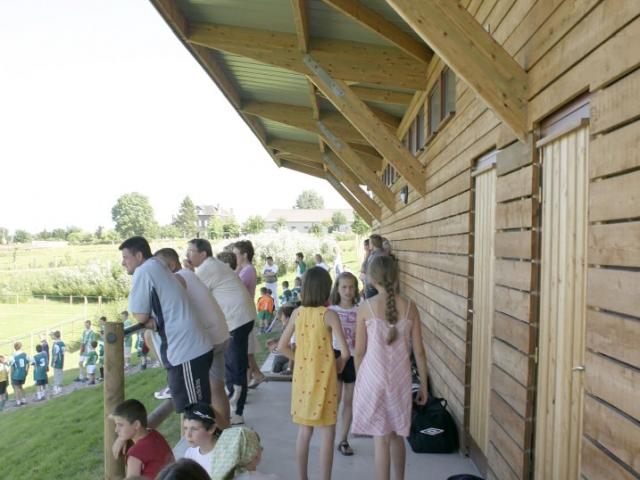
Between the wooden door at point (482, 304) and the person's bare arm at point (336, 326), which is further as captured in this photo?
the wooden door at point (482, 304)

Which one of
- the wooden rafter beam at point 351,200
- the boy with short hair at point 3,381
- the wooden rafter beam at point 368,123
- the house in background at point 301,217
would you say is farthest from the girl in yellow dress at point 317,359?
the house in background at point 301,217

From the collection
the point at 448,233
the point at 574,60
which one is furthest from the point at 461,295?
the point at 574,60

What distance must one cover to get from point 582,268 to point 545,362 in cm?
66

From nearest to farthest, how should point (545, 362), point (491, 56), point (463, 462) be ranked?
1. point (545, 362)
2. point (491, 56)
3. point (463, 462)

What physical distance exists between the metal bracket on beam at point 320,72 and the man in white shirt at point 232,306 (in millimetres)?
2586

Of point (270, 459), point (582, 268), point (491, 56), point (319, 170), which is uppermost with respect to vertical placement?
point (319, 170)

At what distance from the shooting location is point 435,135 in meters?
5.83

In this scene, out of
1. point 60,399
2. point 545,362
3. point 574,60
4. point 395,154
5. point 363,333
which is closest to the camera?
point 574,60

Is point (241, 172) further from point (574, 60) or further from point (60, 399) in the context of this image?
point (574, 60)

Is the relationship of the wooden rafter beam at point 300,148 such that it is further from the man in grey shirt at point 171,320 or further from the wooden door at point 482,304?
the man in grey shirt at point 171,320

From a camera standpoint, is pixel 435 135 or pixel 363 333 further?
pixel 435 135

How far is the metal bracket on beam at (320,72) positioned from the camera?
240 inches

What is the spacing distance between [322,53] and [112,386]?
4.43 m

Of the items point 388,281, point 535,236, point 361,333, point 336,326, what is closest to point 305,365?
point 336,326
